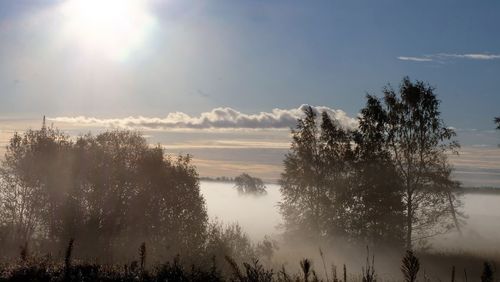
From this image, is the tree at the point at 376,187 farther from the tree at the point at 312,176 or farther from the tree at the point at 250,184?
the tree at the point at 250,184

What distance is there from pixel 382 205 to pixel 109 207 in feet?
95.2

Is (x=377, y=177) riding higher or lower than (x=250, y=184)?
higher

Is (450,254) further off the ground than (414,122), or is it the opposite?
(414,122)

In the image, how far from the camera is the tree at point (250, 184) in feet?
589

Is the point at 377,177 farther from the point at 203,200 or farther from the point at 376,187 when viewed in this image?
the point at 203,200

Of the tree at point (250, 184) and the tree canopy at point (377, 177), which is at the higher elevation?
the tree canopy at point (377, 177)

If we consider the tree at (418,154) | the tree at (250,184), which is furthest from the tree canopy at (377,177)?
the tree at (250,184)

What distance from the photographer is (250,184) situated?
180 metres

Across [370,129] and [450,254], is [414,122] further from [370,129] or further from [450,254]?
[450,254]

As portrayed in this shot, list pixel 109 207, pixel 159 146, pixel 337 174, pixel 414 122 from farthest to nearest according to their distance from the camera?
pixel 159 146
pixel 109 207
pixel 337 174
pixel 414 122

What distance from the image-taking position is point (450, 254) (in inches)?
1984

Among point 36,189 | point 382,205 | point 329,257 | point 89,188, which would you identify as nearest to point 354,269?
point 329,257

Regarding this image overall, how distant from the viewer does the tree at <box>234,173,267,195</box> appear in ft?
589

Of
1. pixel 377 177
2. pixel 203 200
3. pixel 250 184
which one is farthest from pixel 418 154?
pixel 250 184
